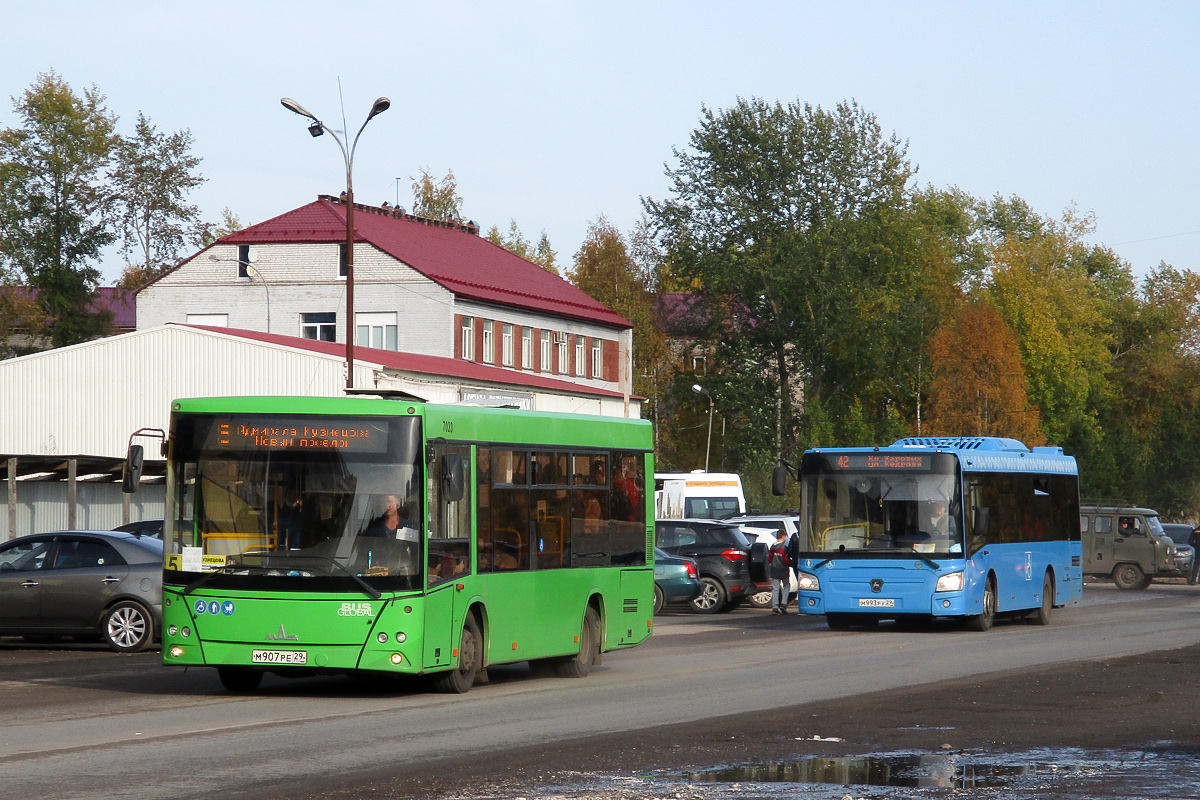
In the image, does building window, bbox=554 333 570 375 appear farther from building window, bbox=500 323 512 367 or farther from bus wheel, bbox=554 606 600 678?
bus wheel, bbox=554 606 600 678

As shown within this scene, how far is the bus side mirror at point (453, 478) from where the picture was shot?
569 inches

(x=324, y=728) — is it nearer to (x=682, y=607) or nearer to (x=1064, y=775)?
(x=1064, y=775)

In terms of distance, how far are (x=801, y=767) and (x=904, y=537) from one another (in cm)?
1410

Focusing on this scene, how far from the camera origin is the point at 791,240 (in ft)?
228

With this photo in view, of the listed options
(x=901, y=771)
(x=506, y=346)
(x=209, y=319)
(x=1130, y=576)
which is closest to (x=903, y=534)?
(x=901, y=771)

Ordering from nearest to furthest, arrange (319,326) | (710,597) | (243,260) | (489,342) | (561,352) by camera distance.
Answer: (710,597)
(319,326)
(243,260)
(489,342)
(561,352)

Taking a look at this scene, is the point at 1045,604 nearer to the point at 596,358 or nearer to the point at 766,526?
the point at 766,526

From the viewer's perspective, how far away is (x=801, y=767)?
408 inches

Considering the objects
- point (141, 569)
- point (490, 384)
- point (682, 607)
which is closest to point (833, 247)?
point (490, 384)

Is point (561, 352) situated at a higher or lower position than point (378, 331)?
lower

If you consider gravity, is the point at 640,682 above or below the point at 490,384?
below

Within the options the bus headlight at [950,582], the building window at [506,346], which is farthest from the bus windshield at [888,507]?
the building window at [506,346]

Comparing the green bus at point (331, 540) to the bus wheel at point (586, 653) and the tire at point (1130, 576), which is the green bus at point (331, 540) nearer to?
the bus wheel at point (586, 653)

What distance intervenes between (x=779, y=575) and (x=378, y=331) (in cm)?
3598
